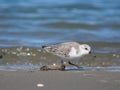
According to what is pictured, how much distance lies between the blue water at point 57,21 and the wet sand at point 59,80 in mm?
3395

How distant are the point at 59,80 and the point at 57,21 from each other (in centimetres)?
836

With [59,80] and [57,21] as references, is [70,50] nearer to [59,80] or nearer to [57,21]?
[59,80]

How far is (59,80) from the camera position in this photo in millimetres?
6680

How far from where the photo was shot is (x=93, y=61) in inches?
359

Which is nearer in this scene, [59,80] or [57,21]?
[59,80]

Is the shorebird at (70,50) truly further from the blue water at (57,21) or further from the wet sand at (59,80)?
the blue water at (57,21)

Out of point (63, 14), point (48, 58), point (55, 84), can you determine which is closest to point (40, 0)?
point (63, 14)

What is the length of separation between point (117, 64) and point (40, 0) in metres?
13.1

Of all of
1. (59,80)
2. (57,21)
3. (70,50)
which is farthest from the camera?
(57,21)

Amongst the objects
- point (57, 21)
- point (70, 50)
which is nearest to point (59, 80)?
point (70, 50)

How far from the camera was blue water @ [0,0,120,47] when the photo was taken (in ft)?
38.7

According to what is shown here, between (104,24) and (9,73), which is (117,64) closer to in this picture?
(9,73)

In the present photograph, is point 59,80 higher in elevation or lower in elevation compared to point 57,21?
lower

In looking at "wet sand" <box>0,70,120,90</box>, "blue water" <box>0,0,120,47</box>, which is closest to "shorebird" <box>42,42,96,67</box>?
"wet sand" <box>0,70,120,90</box>
